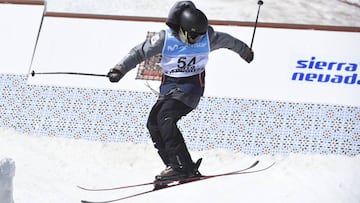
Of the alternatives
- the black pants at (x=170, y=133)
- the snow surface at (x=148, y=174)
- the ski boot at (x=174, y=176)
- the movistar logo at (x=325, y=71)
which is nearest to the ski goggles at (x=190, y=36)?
the black pants at (x=170, y=133)

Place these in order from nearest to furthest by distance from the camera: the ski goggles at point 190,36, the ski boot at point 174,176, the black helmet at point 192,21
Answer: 1. the black helmet at point 192,21
2. the ski goggles at point 190,36
3. the ski boot at point 174,176

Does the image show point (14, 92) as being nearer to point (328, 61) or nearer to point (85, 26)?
point (85, 26)

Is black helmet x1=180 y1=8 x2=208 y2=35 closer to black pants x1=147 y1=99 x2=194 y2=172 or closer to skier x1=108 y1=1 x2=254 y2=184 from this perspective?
skier x1=108 y1=1 x2=254 y2=184

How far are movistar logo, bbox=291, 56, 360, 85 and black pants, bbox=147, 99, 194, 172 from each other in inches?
44.7

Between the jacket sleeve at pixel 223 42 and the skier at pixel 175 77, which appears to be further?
the jacket sleeve at pixel 223 42

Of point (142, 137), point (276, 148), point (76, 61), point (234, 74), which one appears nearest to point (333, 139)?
point (276, 148)

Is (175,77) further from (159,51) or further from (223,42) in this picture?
(223,42)

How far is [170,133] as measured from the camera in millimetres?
5438

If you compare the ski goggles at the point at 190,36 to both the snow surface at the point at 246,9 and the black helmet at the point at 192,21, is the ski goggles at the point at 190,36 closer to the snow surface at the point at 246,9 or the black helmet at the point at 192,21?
the black helmet at the point at 192,21

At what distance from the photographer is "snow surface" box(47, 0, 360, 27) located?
688cm

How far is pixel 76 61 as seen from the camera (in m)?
6.68

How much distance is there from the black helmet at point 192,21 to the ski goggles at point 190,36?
3 cm

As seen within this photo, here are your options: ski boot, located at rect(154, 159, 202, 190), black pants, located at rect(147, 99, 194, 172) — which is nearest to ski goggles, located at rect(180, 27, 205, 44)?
black pants, located at rect(147, 99, 194, 172)

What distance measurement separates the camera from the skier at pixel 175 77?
5426 millimetres
